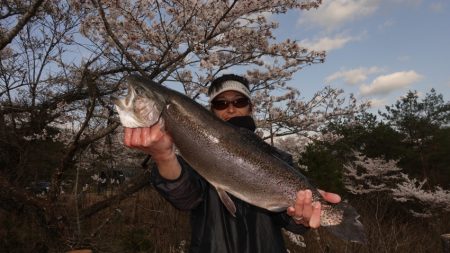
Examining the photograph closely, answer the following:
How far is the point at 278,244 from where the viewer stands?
2.74m

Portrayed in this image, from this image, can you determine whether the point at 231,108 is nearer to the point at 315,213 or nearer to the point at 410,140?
the point at 315,213

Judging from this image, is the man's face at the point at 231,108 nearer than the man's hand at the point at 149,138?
No

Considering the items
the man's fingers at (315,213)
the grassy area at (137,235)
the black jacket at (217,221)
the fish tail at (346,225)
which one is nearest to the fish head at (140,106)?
the black jacket at (217,221)

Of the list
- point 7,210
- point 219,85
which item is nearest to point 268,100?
point 7,210

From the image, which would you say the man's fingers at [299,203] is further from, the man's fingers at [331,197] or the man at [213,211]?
the man's fingers at [331,197]

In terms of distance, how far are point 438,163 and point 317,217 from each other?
19709mm

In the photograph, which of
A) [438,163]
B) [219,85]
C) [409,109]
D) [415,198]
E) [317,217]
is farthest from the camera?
[409,109]

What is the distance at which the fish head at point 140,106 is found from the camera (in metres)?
2.29

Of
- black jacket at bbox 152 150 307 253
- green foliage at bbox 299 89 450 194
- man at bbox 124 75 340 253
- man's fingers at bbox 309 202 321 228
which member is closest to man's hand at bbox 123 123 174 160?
man at bbox 124 75 340 253

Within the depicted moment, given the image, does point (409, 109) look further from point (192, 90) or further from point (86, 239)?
point (86, 239)

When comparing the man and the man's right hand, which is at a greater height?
the man's right hand

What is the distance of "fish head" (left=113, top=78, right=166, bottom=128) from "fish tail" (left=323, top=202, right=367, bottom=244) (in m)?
1.32

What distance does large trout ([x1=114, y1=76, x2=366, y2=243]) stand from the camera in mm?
2328

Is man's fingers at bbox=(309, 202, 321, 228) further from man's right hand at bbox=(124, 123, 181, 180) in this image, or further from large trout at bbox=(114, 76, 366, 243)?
man's right hand at bbox=(124, 123, 181, 180)
